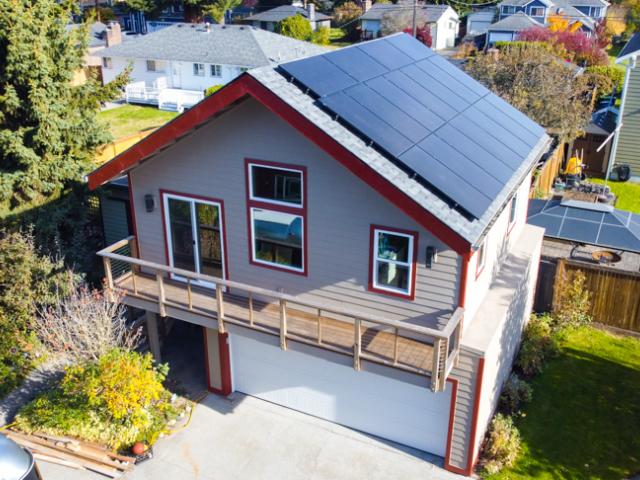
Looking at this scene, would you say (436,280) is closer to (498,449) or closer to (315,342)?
(315,342)

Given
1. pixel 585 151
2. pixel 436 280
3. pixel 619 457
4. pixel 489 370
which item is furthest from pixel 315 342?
pixel 585 151

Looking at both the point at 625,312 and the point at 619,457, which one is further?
the point at 625,312

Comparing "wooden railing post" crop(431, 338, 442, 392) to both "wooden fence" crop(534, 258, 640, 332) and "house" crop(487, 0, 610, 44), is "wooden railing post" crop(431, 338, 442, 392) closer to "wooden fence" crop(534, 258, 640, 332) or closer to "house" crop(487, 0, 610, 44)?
"wooden fence" crop(534, 258, 640, 332)

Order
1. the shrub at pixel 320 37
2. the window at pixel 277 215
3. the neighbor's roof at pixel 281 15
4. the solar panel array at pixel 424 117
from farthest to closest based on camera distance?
1. the neighbor's roof at pixel 281 15
2. the shrub at pixel 320 37
3. the window at pixel 277 215
4. the solar panel array at pixel 424 117

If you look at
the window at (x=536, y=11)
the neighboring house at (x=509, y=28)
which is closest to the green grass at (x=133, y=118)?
the neighboring house at (x=509, y=28)

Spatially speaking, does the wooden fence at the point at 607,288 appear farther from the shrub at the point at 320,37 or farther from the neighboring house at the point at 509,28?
the shrub at the point at 320,37

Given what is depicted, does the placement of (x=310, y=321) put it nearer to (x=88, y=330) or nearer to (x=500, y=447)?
(x=500, y=447)
